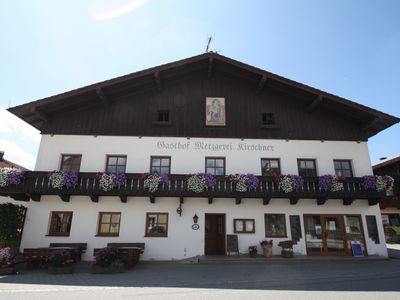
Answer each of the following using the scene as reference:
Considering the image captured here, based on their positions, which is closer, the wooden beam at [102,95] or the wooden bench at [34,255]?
the wooden bench at [34,255]

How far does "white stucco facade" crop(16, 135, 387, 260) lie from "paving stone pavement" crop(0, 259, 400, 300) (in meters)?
1.45

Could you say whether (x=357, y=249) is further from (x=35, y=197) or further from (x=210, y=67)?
(x=35, y=197)

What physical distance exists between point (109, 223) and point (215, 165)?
5.54 meters

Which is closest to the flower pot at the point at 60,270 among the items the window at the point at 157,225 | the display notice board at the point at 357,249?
the window at the point at 157,225

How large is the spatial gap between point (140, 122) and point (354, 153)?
1088 centimetres

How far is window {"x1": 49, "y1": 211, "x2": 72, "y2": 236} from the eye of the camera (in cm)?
1188

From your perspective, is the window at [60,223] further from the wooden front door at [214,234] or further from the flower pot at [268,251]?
the flower pot at [268,251]

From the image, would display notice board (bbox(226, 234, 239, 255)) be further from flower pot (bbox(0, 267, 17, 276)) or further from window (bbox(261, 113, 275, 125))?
flower pot (bbox(0, 267, 17, 276))

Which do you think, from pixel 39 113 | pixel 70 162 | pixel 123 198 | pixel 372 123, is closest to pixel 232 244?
pixel 123 198

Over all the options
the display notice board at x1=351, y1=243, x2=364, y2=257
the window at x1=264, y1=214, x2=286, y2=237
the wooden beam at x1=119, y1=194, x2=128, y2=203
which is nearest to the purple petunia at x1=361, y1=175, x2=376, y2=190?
the display notice board at x1=351, y1=243, x2=364, y2=257

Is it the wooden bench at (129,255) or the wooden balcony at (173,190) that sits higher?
the wooden balcony at (173,190)

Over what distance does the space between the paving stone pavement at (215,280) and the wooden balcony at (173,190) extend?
277 cm

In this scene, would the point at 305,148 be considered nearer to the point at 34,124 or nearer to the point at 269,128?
the point at 269,128

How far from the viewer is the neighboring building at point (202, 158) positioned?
466 inches
